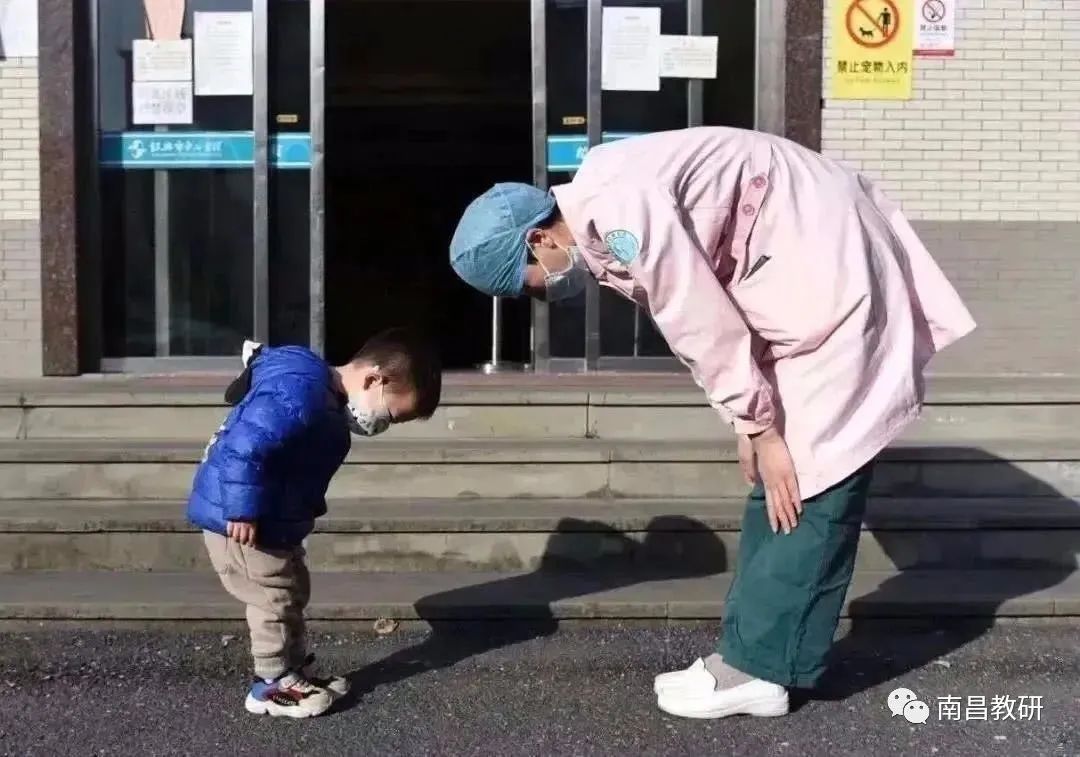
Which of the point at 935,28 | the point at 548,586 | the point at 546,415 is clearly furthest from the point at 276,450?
the point at 935,28

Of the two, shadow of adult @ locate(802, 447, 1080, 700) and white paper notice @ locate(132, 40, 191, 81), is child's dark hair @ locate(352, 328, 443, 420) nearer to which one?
shadow of adult @ locate(802, 447, 1080, 700)

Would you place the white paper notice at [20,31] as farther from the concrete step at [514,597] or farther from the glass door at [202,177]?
the concrete step at [514,597]

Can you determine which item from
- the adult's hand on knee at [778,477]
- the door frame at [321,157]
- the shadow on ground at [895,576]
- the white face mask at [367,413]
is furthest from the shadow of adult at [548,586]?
the door frame at [321,157]

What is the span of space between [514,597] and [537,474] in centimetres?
95

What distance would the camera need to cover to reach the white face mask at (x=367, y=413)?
3314mm

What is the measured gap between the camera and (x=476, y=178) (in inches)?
444

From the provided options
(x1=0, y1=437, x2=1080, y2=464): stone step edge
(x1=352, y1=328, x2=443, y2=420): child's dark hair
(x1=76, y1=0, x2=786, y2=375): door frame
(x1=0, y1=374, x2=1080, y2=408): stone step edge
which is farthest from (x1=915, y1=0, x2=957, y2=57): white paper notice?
(x1=352, y1=328, x2=443, y2=420): child's dark hair

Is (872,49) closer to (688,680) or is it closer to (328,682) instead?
(688,680)

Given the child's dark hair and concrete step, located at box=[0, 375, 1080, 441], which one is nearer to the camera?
the child's dark hair

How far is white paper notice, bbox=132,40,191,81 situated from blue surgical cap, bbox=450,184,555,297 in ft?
15.5

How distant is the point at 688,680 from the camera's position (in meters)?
3.42

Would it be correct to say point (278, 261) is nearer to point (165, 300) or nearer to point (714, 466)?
point (165, 300)

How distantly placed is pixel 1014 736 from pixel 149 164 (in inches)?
226

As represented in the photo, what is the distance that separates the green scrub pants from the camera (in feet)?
10.3
